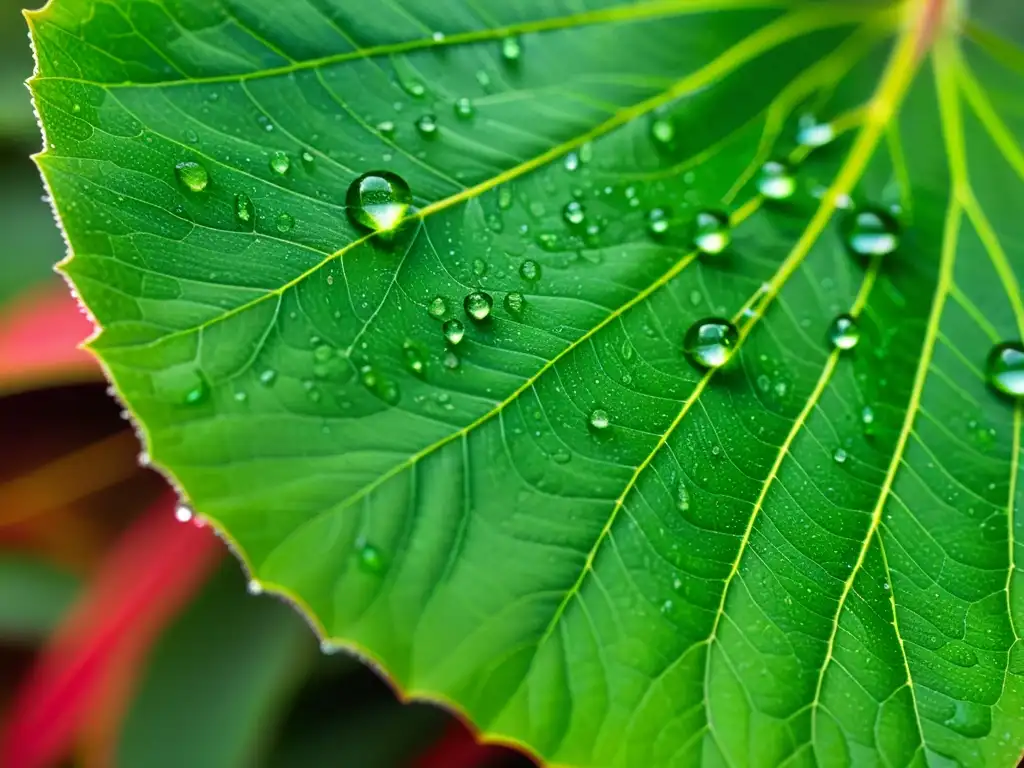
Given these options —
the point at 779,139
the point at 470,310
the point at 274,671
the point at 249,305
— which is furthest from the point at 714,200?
the point at 274,671

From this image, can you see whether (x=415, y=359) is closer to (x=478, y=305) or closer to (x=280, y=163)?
(x=478, y=305)

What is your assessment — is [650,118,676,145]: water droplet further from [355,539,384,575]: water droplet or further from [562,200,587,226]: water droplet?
[355,539,384,575]: water droplet

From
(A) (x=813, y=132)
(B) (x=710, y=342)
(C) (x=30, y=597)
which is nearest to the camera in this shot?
(B) (x=710, y=342)

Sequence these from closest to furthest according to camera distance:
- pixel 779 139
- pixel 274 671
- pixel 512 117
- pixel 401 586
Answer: pixel 401 586 → pixel 512 117 → pixel 779 139 → pixel 274 671

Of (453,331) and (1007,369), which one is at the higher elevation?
(1007,369)

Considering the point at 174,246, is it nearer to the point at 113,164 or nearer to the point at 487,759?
the point at 113,164

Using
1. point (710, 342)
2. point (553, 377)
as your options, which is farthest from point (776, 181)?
point (553, 377)
